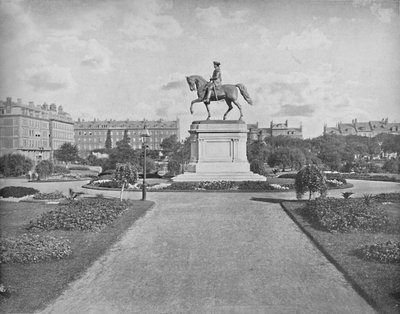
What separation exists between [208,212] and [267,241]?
4926 millimetres

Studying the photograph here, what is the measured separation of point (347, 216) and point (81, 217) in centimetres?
947

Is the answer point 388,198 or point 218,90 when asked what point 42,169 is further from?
point 388,198

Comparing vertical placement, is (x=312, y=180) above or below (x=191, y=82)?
below

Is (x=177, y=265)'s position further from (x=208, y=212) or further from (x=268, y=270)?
(x=208, y=212)

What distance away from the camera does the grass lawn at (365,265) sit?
696 cm

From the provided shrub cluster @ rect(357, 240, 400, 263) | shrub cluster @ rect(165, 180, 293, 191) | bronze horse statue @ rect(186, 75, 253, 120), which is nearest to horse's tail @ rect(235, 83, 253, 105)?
bronze horse statue @ rect(186, 75, 253, 120)

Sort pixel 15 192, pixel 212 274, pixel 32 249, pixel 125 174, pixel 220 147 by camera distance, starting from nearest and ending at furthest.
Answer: pixel 212 274 < pixel 32 249 < pixel 125 174 < pixel 15 192 < pixel 220 147

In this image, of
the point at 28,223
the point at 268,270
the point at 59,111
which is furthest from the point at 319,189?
the point at 59,111

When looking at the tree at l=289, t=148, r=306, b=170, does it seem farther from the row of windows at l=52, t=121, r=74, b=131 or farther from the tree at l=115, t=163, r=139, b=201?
the row of windows at l=52, t=121, r=74, b=131

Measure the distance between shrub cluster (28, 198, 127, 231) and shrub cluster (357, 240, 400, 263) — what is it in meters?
8.22

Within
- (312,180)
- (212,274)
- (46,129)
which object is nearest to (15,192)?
(312,180)

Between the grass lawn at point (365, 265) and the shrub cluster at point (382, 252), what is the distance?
0.66ft

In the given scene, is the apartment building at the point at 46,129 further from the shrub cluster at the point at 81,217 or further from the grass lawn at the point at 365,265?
the grass lawn at the point at 365,265

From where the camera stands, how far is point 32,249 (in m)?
9.65
